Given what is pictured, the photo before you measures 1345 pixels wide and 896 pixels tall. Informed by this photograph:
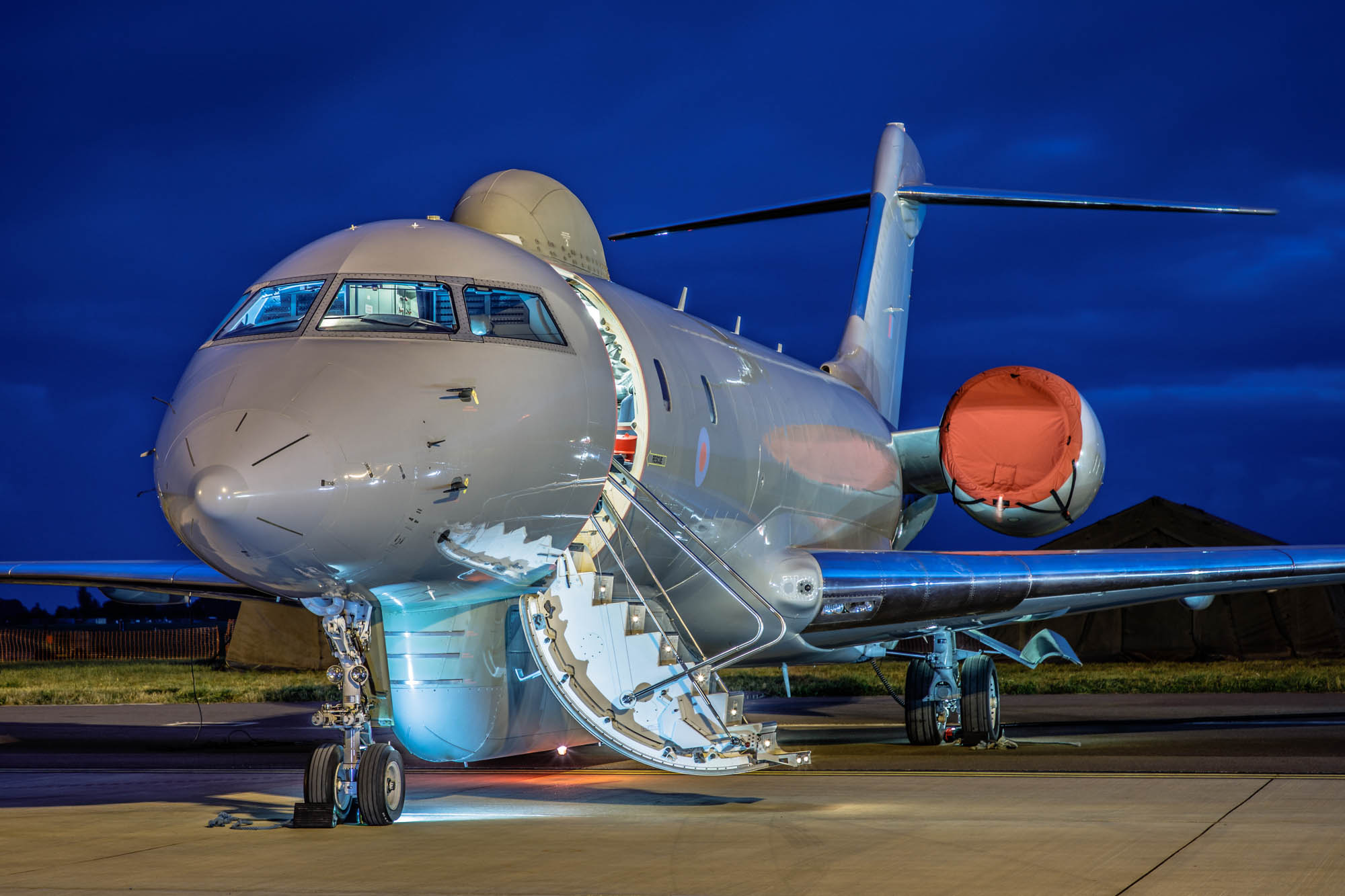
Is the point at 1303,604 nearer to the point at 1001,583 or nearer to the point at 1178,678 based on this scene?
the point at 1178,678

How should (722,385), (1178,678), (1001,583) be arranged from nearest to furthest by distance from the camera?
1. (722,385)
2. (1001,583)
3. (1178,678)

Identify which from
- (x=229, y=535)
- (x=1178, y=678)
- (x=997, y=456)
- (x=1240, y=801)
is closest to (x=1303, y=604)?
(x=1178, y=678)

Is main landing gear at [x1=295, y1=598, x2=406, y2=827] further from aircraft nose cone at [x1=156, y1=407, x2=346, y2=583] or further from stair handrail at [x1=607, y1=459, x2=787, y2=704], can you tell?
stair handrail at [x1=607, y1=459, x2=787, y2=704]

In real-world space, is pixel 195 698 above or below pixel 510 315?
below

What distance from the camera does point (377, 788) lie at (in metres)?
8.48

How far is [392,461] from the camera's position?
7.22 meters

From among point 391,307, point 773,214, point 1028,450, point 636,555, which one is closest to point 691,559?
point 636,555

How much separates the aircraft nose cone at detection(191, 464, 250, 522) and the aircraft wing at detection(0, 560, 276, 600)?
22.0 ft

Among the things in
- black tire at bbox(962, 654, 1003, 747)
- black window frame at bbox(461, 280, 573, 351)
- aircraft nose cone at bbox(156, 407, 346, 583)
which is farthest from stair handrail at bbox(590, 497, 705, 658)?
black tire at bbox(962, 654, 1003, 747)

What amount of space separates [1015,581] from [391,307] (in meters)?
6.62

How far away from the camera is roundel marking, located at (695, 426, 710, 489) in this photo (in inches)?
402

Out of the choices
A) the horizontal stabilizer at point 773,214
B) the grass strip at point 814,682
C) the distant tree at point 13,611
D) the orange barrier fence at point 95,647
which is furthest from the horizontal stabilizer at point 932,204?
the distant tree at point 13,611

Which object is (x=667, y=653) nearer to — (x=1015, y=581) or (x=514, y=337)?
(x=514, y=337)

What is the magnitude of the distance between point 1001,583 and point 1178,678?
1576 cm
